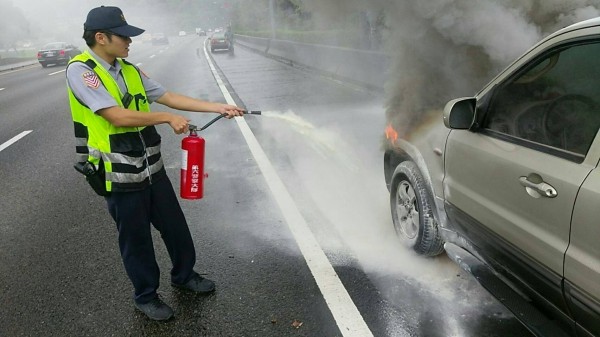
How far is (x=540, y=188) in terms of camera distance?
6.87 ft

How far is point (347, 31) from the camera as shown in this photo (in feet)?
51.8

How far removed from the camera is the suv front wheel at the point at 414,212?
11.1 ft

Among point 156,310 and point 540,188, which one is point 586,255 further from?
point 156,310

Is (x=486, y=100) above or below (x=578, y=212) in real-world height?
above

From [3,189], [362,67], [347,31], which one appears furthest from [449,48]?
[347,31]

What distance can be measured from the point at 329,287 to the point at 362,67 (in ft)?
34.1

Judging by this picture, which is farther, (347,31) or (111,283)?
(347,31)

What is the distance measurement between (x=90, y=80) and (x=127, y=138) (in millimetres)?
383

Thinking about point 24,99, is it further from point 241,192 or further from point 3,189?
point 241,192

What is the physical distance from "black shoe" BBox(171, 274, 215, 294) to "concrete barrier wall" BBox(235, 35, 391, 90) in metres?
5.88

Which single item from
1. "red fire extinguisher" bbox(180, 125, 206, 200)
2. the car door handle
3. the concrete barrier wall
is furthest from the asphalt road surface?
the concrete barrier wall

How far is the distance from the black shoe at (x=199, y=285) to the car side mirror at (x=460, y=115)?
1938 millimetres

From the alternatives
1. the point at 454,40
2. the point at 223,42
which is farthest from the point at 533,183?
the point at 223,42

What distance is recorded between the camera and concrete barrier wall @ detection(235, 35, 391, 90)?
1177 cm
